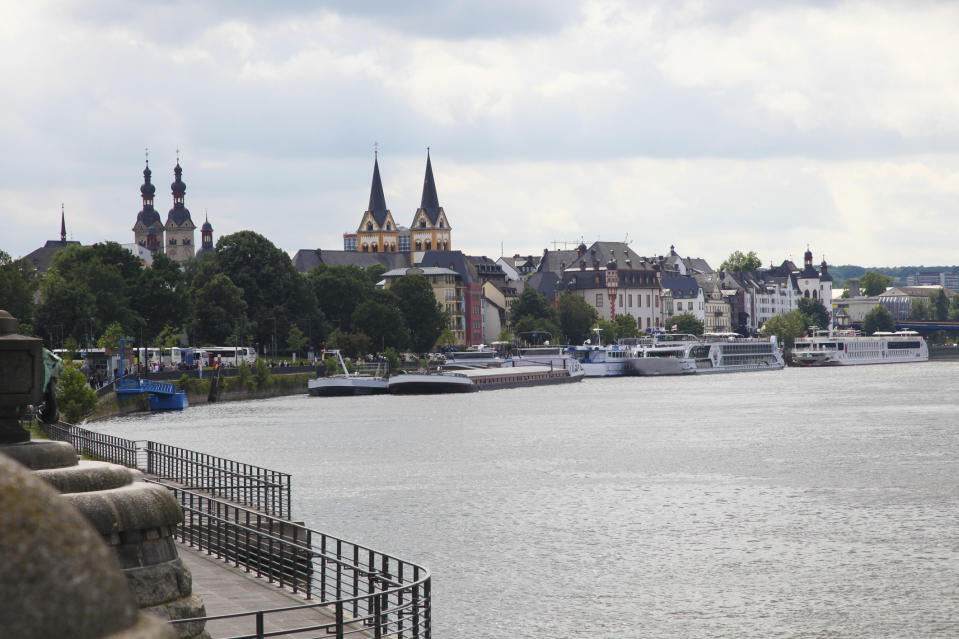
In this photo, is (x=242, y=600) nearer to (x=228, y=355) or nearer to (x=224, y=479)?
(x=224, y=479)

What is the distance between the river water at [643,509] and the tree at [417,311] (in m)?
77.9

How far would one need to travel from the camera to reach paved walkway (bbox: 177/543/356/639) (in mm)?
16703

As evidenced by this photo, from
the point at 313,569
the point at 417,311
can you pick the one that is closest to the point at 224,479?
the point at 313,569

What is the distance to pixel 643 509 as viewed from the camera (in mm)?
43156

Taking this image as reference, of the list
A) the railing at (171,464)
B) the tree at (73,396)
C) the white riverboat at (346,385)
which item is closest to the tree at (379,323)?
the white riverboat at (346,385)

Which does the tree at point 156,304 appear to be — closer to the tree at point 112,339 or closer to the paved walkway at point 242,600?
the tree at point 112,339

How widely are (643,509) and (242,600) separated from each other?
2630 centimetres

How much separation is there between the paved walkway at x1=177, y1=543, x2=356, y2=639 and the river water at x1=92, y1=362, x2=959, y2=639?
560 centimetres

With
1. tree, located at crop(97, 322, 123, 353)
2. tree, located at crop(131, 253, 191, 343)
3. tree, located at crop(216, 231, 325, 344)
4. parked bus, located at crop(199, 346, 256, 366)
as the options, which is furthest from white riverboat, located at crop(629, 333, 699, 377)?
tree, located at crop(97, 322, 123, 353)

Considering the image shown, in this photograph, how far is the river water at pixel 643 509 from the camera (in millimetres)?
27578

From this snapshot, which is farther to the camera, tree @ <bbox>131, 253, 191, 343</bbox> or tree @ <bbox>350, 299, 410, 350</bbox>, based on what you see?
tree @ <bbox>350, 299, 410, 350</bbox>

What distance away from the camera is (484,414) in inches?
3775

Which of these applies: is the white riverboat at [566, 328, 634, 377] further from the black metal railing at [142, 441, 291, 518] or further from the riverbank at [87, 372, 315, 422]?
the black metal railing at [142, 441, 291, 518]

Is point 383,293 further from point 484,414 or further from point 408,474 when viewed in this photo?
point 408,474
